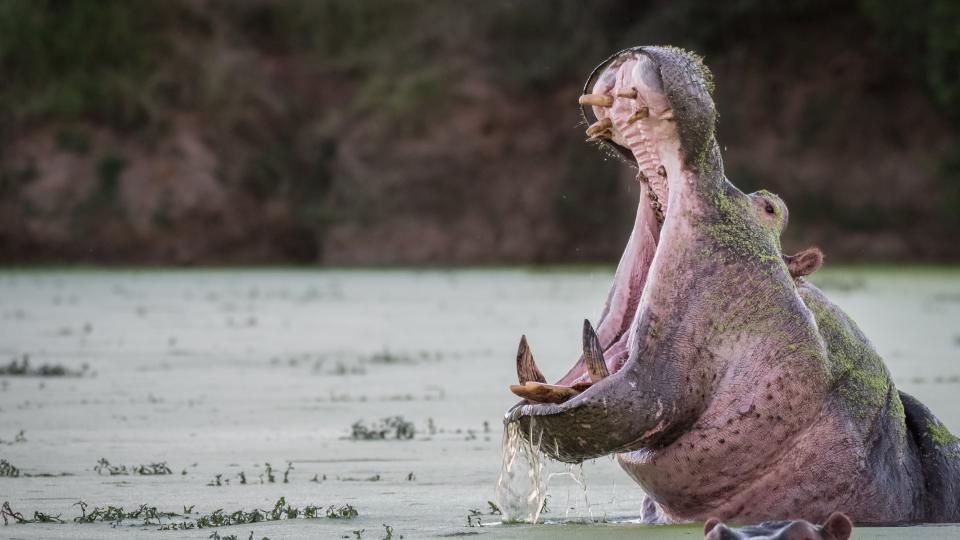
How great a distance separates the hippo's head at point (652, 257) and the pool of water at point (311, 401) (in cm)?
46

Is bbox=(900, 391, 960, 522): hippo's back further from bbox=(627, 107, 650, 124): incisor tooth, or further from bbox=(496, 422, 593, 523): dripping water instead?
bbox=(627, 107, 650, 124): incisor tooth

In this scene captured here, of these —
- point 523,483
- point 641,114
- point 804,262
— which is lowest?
point 523,483

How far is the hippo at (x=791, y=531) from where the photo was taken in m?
3.97

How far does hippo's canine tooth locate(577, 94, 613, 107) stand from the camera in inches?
181

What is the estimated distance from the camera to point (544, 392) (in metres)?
4.41

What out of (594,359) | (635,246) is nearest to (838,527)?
(594,359)

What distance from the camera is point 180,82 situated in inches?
1553

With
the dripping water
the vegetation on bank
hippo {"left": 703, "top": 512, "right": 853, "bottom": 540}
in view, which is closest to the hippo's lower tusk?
the dripping water

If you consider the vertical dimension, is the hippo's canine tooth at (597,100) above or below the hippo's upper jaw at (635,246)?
above

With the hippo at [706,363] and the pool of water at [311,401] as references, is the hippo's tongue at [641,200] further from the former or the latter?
the pool of water at [311,401]

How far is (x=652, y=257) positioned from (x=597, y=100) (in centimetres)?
45

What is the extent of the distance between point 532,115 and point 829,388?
3479cm

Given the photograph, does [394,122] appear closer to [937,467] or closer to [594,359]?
[937,467]

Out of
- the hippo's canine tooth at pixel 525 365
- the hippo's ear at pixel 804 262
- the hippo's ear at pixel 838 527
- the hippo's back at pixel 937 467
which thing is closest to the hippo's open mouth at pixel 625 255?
the hippo's canine tooth at pixel 525 365
